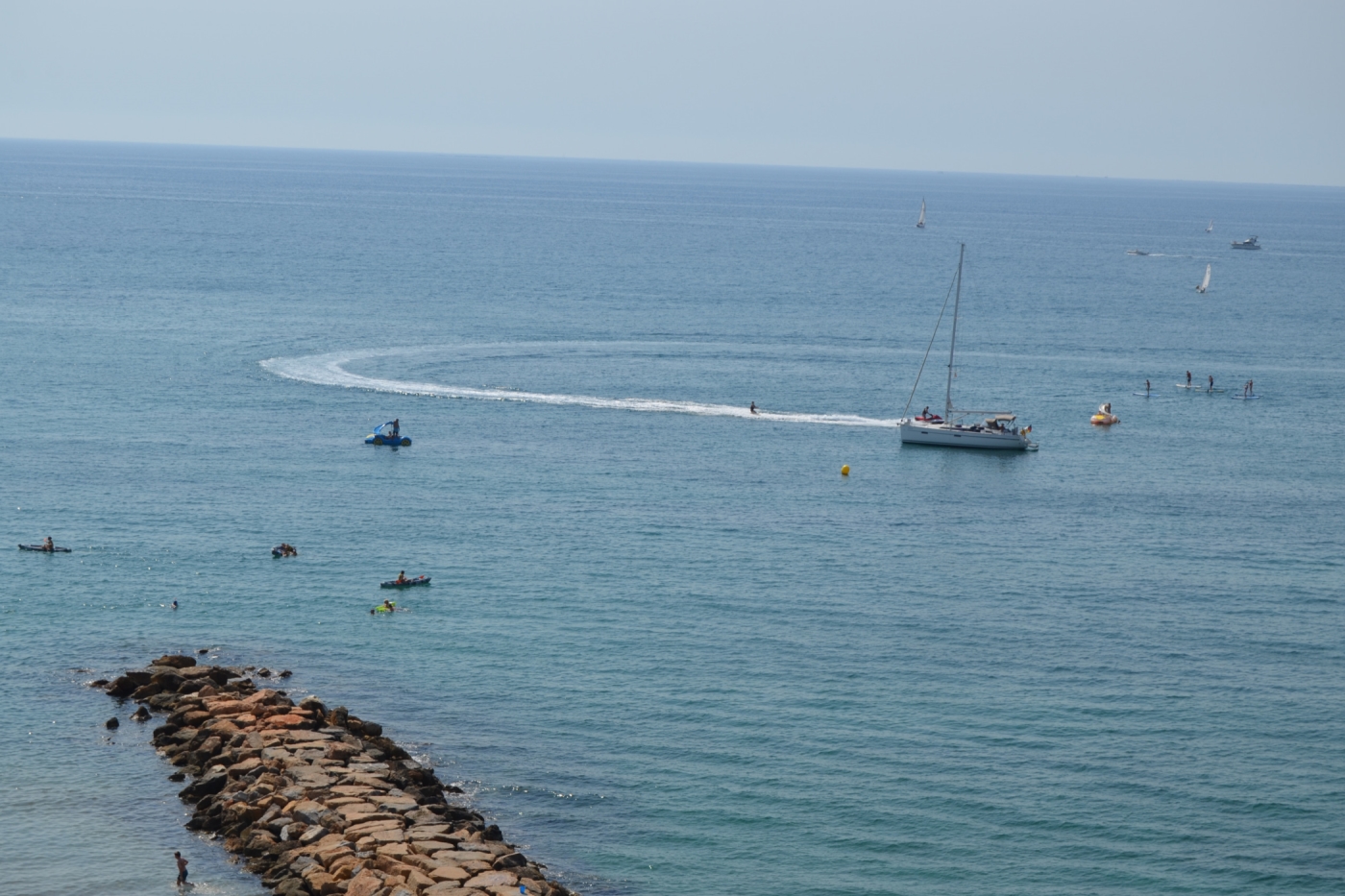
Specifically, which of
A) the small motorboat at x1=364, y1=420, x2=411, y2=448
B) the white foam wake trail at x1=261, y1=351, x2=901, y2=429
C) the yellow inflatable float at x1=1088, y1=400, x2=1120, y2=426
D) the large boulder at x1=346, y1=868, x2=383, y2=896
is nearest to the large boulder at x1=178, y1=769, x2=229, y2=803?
the large boulder at x1=346, y1=868, x2=383, y2=896

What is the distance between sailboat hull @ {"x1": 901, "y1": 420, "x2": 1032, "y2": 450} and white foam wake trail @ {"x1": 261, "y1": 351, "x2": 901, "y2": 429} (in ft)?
13.9

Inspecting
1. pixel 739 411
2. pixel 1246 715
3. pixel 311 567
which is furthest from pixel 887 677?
pixel 739 411

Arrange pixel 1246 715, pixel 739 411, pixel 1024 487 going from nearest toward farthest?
pixel 1246 715
pixel 1024 487
pixel 739 411

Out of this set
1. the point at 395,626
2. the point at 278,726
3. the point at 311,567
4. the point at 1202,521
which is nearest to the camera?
the point at 278,726

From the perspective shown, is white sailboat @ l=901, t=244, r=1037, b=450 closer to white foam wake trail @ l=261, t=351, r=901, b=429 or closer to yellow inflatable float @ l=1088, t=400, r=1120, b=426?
white foam wake trail @ l=261, t=351, r=901, b=429

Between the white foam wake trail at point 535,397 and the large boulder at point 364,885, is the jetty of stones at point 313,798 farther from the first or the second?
the white foam wake trail at point 535,397

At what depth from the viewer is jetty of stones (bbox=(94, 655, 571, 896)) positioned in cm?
4416

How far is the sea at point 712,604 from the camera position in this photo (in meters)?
50.8

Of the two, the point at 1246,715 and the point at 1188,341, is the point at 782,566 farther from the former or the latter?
the point at 1188,341

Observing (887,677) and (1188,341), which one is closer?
(887,677)

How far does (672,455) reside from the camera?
10600cm

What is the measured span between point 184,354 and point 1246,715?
10298 centimetres

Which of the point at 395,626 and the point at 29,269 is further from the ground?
the point at 29,269

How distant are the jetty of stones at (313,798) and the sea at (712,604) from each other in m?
1.30
